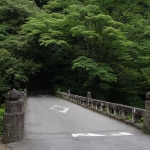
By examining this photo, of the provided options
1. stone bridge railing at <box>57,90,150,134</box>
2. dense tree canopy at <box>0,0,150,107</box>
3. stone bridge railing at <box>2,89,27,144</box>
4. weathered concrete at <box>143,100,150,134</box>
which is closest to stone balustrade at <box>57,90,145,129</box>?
stone bridge railing at <box>57,90,150,134</box>

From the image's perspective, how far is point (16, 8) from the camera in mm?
35531

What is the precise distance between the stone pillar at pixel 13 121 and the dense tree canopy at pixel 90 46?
49.9ft

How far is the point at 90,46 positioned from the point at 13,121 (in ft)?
76.0

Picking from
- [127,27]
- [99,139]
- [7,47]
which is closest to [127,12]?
[127,27]

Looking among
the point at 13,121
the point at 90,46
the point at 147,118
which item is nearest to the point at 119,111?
the point at 147,118

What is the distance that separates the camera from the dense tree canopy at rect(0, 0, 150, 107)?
901 inches

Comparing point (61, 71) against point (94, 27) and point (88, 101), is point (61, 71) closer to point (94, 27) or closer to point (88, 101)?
point (94, 27)

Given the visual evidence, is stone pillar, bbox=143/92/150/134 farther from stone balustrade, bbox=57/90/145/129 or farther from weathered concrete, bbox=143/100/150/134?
stone balustrade, bbox=57/90/145/129

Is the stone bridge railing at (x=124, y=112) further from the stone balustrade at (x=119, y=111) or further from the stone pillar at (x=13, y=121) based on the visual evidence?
the stone pillar at (x=13, y=121)

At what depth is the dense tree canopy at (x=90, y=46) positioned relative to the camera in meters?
22.9

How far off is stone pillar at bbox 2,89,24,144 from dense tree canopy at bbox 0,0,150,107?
49.9ft

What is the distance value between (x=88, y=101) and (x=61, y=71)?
19.9m

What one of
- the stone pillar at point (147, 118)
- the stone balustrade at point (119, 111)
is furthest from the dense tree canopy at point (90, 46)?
the stone pillar at point (147, 118)

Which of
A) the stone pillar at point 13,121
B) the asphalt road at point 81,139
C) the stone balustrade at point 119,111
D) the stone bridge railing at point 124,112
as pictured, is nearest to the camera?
the asphalt road at point 81,139
